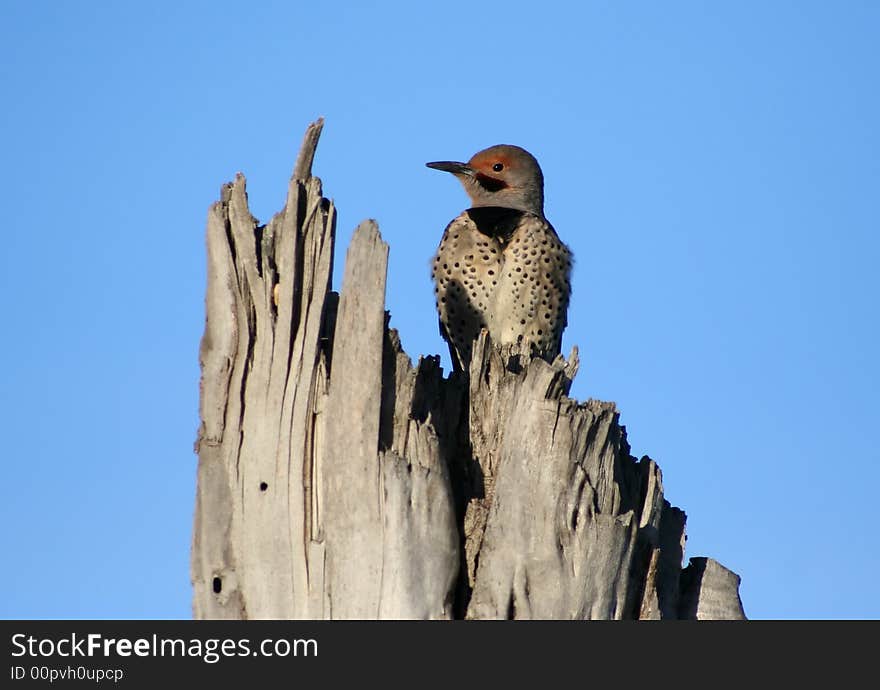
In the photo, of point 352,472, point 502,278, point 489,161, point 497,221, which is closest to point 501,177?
point 489,161

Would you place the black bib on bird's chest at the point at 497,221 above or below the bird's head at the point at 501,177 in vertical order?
below

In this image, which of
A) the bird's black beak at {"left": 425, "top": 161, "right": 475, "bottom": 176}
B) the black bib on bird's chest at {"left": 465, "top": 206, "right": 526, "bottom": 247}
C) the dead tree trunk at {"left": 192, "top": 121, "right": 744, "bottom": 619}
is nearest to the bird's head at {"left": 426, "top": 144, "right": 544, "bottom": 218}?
the bird's black beak at {"left": 425, "top": 161, "right": 475, "bottom": 176}

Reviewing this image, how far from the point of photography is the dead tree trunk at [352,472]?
7016 mm

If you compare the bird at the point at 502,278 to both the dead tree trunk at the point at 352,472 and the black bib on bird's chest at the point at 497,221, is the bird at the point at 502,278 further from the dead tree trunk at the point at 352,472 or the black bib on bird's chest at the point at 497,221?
the dead tree trunk at the point at 352,472

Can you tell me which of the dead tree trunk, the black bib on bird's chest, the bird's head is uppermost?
the bird's head

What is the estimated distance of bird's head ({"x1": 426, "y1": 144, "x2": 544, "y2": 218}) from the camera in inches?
426

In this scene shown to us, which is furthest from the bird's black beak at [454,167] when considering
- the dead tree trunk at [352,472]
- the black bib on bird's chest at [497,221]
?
the dead tree trunk at [352,472]

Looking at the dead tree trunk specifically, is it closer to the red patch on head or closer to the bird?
the bird

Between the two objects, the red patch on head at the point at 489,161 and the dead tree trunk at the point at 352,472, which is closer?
the dead tree trunk at the point at 352,472

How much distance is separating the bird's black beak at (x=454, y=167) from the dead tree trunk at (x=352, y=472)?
11.1 ft

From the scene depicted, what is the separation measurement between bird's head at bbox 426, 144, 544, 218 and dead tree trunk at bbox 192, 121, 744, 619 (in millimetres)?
3293

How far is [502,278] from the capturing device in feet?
32.9
